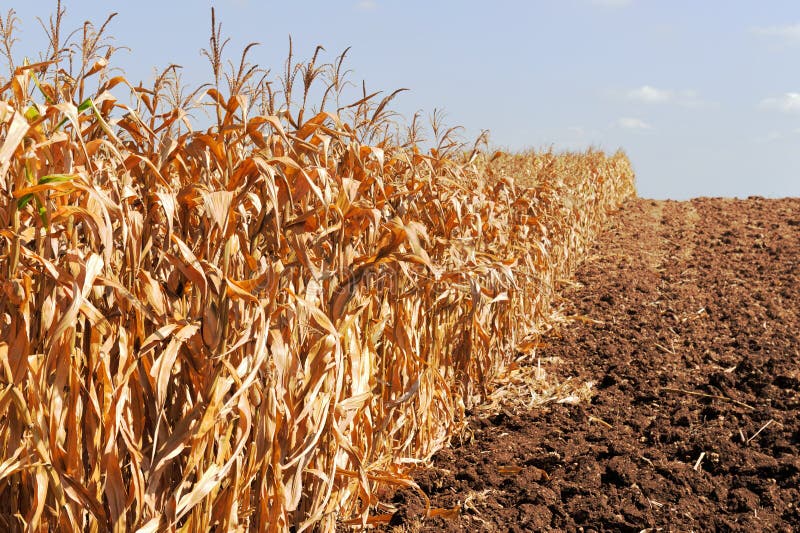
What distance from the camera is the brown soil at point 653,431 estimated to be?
10.3 ft

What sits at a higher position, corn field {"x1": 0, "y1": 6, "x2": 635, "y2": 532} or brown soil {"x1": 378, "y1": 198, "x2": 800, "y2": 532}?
corn field {"x1": 0, "y1": 6, "x2": 635, "y2": 532}

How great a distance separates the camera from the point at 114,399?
70.2 inches

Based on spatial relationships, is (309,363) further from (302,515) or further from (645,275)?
(645,275)

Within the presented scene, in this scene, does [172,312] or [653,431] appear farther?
[653,431]

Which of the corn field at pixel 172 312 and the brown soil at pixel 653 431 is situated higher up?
the corn field at pixel 172 312

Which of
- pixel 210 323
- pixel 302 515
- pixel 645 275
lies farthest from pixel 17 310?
pixel 645 275

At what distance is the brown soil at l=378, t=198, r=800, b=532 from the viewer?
3135 millimetres

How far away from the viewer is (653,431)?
3943 mm

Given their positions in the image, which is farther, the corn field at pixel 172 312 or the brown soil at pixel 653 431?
the brown soil at pixel 653 431

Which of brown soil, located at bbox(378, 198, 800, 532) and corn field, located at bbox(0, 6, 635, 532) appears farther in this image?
brown soil, located at bbox(378, 198, 800, 532)

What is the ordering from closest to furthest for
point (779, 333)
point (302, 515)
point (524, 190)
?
point (302, 515) < point (779, 333) < point (524, 190)

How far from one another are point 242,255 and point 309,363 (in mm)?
422

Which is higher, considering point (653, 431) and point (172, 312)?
point (172, 312)

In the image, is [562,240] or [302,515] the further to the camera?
[562,240]
